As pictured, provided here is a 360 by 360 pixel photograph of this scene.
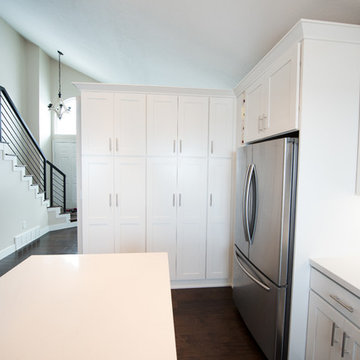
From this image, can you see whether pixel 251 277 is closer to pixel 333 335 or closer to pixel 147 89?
pixel 333 335

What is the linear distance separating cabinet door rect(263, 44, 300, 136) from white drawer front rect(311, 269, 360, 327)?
38.6 inches

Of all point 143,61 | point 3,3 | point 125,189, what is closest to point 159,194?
point 125,189

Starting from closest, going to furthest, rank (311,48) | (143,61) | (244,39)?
(311,48)
(244,39)
(143,61)

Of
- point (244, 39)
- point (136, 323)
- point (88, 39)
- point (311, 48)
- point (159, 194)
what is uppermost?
point (88, 39)

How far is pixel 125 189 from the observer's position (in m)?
2.43

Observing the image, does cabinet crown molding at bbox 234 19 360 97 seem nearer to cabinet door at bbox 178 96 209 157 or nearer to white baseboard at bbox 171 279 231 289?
cabinet door at bbox 178 96 209 157

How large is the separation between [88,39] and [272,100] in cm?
334

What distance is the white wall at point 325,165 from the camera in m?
1.30

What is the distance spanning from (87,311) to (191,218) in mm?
1778

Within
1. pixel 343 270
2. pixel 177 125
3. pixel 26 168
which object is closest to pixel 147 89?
pixel 177 125

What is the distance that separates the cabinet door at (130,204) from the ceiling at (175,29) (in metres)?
1.46

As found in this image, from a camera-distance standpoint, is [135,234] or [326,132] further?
[135,234]

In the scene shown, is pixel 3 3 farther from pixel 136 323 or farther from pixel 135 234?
pixel 136 323

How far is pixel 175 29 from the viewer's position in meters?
2.12
